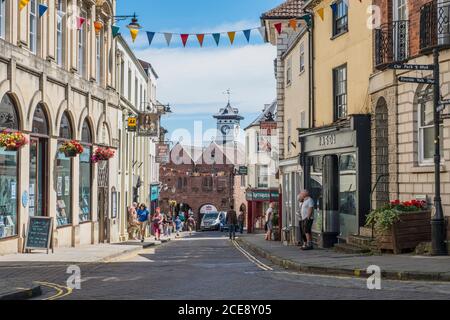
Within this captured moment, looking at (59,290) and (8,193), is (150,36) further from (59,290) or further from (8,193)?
(59,290)

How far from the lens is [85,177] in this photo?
95.5 feet

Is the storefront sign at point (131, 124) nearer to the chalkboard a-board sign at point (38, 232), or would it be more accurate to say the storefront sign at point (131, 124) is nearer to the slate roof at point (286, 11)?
the slate roof at point (286, 11)

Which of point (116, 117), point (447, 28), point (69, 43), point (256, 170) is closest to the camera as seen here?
point (447, 28)

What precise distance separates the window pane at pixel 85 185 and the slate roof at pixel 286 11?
10276mm

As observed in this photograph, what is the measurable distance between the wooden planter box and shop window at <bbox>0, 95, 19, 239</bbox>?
1033 centimetres

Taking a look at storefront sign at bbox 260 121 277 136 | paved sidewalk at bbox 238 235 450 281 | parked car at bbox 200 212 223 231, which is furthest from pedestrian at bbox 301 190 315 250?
parked car at bbox 200 212 223 231

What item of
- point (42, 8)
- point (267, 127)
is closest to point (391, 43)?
point (42, 8)

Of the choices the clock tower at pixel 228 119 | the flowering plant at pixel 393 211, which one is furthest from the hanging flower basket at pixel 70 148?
the clock tower at pixel 228 119

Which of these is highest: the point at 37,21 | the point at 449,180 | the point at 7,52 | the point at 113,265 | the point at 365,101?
the point at 37,21

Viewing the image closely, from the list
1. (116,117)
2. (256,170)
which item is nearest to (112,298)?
(116,117)

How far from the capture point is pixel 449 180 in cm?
1670

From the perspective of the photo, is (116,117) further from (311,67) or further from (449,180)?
(449,180)

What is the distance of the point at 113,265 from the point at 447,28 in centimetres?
967

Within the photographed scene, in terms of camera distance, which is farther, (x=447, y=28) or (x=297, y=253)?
(x=297, y=253)
